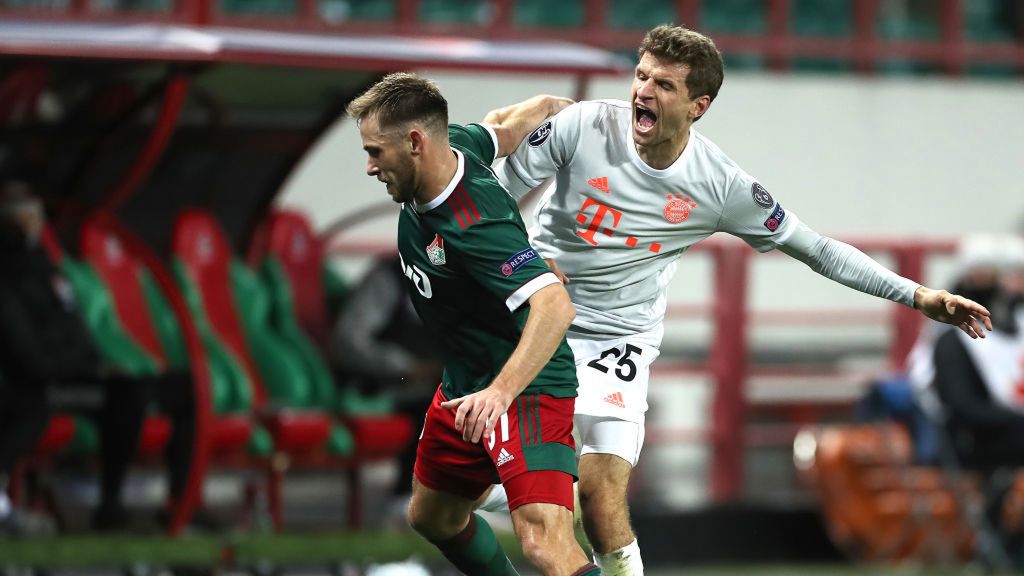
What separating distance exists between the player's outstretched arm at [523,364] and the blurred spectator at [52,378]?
3899mm

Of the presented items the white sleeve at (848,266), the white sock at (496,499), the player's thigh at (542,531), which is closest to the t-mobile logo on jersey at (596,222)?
the white sleeve at (848,266)

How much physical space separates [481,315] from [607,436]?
2.43 ft

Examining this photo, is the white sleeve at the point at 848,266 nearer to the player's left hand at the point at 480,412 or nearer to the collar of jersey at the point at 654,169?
the collar of jersey at the point at 654,169


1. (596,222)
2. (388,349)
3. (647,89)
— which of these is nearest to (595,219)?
(596,222)

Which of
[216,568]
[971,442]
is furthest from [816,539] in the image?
[216,568]

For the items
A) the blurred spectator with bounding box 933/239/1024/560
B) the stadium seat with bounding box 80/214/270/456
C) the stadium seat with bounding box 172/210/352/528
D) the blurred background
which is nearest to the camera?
the blurred background

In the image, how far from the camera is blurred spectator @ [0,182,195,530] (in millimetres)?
8469

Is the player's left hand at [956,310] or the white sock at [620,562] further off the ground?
the player's left hand at [956,310]

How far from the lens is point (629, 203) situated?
5.78m

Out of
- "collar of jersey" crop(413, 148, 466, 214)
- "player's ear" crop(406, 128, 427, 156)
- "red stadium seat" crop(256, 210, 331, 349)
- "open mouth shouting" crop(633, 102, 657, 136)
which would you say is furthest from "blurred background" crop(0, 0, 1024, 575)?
"player's ear" crop(406, 128, 427, 156)

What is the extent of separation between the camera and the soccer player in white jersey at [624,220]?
225 inches

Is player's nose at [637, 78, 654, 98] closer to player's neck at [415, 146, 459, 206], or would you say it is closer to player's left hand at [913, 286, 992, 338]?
player's neck at [415, 146, 459, 206]

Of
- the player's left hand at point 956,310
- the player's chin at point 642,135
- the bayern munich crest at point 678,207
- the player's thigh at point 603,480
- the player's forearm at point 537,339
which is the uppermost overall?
the player's chin at point 642,135

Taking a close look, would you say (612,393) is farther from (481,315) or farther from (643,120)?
(643,120)
